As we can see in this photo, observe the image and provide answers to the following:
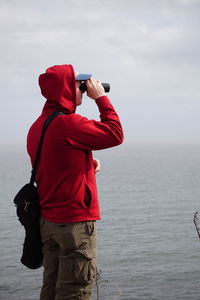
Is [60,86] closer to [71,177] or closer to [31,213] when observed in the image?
[71,177]

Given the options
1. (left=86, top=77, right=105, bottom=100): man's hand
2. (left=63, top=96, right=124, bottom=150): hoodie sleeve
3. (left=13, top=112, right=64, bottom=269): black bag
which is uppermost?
(left=86, top=77, right=105, bottom=100): man's hand

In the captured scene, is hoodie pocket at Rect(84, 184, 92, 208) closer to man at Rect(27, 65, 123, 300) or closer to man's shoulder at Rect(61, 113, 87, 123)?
man at Rect(27, 65, 123, 300)

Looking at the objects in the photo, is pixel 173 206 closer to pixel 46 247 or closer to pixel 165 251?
pixel 165 251

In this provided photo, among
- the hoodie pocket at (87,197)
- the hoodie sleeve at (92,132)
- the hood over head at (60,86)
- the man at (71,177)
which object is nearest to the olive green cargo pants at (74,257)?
the man at (71,177)

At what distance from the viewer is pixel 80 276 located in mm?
3604

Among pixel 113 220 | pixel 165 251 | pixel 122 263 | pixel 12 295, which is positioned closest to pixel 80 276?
pixel 12 295

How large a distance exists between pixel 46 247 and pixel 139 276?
30729 mm

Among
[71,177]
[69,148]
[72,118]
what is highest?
[72,118]

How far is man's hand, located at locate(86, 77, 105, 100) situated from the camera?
12.5ft

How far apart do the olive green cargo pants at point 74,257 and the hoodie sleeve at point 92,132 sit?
617 mm

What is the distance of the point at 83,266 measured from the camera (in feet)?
11.8

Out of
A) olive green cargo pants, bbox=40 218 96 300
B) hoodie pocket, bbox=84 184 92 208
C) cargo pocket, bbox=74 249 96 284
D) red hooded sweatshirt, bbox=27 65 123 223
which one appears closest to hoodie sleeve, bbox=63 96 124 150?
red hooded sweatshirt, bbox=27 65 123 223

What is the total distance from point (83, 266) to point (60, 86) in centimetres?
142

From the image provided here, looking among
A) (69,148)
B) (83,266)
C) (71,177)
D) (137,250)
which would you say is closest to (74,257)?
(83,266)
